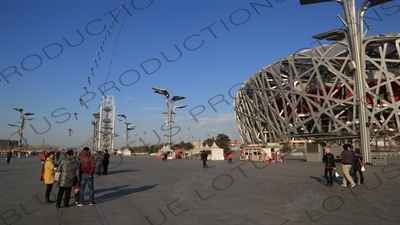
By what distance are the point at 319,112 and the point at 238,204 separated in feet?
142

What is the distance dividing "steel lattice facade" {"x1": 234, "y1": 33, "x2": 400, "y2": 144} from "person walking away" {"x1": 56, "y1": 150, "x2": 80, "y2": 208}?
35.3 m

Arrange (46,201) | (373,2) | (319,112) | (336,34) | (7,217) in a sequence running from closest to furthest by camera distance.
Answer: (7,217) < (46,201) < (373,2) < (336,34) < (319,112)

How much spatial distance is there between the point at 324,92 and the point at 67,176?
45.9 meters

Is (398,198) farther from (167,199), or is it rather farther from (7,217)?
(7,217)

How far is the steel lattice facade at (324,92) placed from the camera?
44156mm

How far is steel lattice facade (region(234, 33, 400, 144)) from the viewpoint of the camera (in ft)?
145

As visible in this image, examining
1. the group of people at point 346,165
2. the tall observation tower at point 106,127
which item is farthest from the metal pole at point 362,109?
the tall observation tower at point 106,127

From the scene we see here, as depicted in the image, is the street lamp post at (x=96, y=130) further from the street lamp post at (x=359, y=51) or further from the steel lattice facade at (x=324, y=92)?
the street lamp post at (x=359, y=51)

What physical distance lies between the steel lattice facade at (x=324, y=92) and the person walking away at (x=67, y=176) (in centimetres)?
3532

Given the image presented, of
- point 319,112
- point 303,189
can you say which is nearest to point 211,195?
point 303,189

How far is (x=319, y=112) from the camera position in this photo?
4738 centimetres

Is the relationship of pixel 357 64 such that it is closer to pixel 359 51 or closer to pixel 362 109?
pixel 359 51

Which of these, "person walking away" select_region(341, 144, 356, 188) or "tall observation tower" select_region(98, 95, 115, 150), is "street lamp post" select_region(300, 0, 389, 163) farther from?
"tall observation tower" select_region(98, 95, 115, 150)

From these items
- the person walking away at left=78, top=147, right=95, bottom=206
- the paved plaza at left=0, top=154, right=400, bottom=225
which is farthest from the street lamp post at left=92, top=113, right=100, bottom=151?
the person walking away at left=78, top=147, right=95, bottom=206
